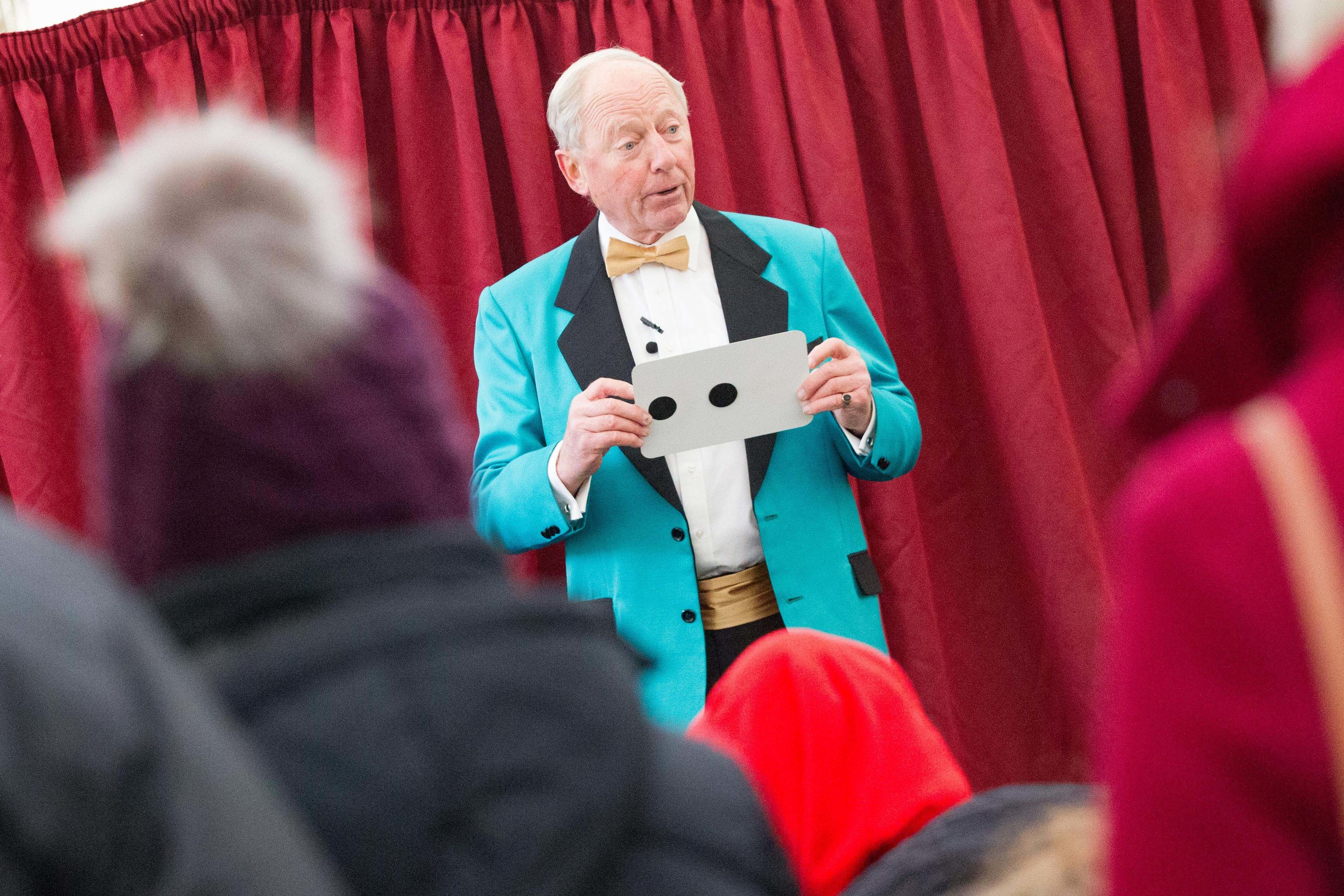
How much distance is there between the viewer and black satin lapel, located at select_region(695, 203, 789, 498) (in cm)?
210

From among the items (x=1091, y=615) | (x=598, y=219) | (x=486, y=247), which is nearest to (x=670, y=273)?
(x=598, y=219)

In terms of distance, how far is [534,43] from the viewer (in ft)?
9.91

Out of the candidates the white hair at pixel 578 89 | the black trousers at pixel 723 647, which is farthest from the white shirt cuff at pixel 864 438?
the white hair at pixel 578 89

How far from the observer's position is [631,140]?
2195mm

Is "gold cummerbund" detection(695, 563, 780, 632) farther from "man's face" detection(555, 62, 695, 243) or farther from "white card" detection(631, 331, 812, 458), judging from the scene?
"man's face" detection(555, 62, 695, 243)

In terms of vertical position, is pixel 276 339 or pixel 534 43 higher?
pixel 534 43

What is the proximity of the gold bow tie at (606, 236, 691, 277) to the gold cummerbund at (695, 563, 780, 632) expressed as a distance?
0.58 metres

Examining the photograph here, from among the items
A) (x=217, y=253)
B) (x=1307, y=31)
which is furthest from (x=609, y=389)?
(x=1307, y=31)

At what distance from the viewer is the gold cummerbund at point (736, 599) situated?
6.88ft

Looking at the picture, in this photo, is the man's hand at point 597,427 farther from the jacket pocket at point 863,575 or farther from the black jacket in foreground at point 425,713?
the black jacket in foreground at point 425,713

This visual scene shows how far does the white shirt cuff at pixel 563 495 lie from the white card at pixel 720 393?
167 mm

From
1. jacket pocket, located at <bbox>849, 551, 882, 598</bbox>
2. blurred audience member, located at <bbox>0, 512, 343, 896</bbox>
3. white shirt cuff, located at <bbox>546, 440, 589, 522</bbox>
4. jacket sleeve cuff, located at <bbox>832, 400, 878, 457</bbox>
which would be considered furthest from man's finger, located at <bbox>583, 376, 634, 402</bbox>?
blurred audience member, located at <bbox>0, 512, 343, 896</bbox>

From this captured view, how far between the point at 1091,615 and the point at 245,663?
2.71 metres

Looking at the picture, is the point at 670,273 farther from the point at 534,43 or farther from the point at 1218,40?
the point at 1218,40
